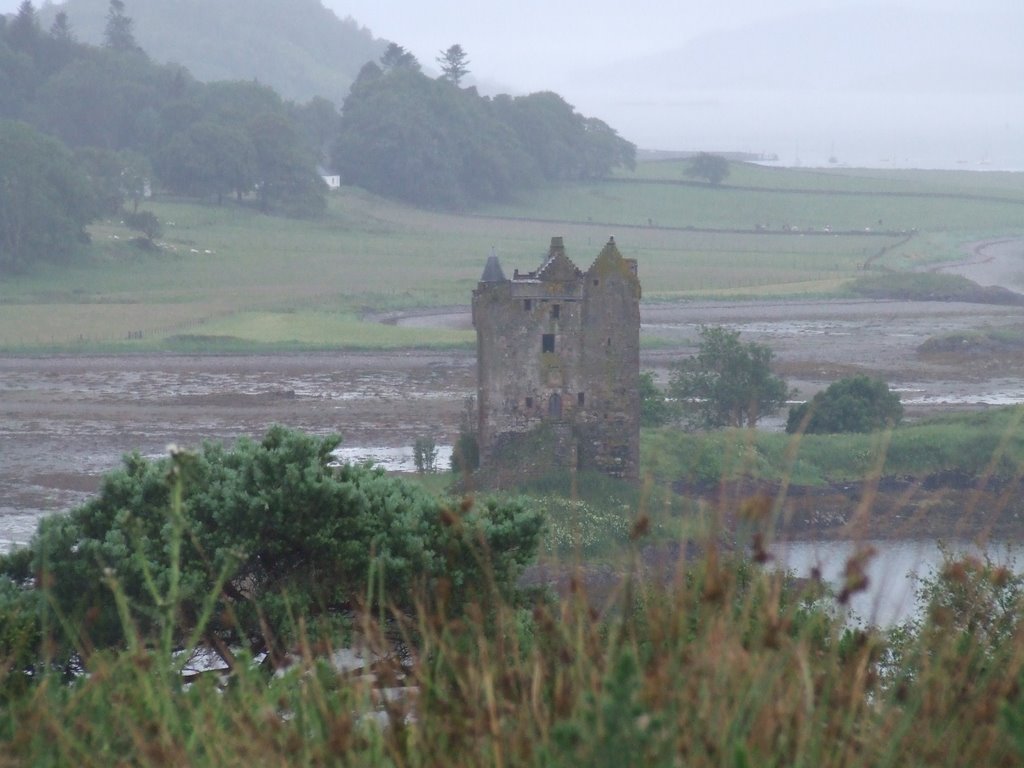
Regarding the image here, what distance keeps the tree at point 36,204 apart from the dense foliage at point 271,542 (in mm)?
55504

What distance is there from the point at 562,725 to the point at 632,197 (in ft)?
326

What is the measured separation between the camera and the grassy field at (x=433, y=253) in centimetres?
5838

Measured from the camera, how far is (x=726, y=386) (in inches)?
1586

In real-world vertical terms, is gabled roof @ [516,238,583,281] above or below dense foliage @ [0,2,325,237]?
below

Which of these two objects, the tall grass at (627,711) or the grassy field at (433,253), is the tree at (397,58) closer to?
the grassy field at (433,253)

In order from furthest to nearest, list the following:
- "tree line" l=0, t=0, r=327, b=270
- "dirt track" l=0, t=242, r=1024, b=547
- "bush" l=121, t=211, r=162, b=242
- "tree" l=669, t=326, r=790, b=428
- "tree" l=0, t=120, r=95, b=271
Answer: "bush" l=121, t=211, r=162, b=242, "tree line" l=0, t=0, r=327, b=270, "tree" l=0, t=120, r=95, b=271, "tree" l=669, t=326, r=790, b=428, "dirt track" l=0, t=242, r=1024, b=547

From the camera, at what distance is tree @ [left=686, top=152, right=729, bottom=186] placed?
110 m

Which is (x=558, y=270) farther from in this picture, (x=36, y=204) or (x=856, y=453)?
(x=36, y=204)

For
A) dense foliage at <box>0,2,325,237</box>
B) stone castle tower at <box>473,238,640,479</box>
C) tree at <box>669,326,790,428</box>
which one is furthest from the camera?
dense foliage at <box>0,2,325,237</box>

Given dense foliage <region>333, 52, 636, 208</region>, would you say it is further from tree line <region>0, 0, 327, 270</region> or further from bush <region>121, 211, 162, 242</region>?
bush <region>121, 211, 162, 242</region>

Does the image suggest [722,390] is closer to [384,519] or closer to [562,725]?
[384,519]

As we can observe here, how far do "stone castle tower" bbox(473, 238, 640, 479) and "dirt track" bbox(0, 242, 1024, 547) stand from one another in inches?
216

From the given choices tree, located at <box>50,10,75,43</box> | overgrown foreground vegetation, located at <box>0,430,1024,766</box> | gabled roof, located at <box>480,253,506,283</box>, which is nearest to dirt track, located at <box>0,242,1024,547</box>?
gabled roof, located at <box>480,253,506,283</box>

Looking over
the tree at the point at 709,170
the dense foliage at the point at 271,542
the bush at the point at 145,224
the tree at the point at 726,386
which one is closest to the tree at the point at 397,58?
the tree at the point at 709,170
